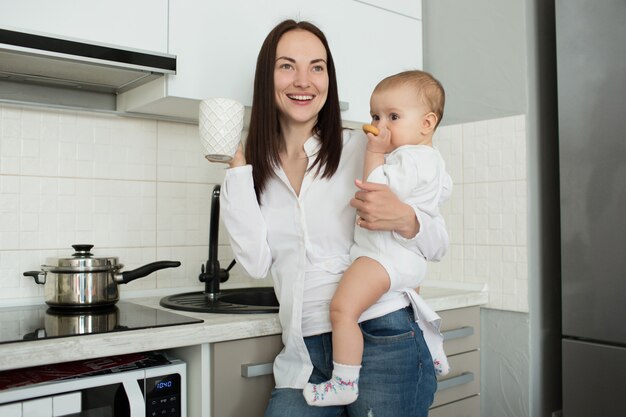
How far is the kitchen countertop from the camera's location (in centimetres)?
109

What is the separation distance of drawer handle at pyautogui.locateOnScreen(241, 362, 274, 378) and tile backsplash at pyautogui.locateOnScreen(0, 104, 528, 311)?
1.99 feet

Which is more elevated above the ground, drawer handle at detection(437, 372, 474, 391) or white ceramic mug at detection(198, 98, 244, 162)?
white ceramic mug at detection(198, 98, 244, 162)

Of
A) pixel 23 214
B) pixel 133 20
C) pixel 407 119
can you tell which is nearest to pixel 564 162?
pixel 407 119

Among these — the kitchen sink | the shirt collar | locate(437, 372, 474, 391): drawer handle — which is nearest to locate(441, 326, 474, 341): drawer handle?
locate(437, 372, 474, 391): drawer handle

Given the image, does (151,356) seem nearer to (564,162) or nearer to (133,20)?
(133,20)

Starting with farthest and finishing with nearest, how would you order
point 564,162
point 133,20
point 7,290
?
point 564,162
point 7,290
point 133,20

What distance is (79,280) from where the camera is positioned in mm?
1471

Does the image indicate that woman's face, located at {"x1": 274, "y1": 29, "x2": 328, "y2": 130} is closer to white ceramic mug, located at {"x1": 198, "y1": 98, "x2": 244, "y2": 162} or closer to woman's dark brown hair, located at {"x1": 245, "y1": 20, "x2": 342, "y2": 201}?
woman's dark brown hair, located at {"x1": 245, "y1": 20, "x2": 342, "y2": 201}

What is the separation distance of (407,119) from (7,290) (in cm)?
115

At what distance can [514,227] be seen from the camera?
6.23ft

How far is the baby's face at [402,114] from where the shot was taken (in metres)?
1.31

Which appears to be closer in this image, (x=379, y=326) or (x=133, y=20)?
(x=379, y=326)

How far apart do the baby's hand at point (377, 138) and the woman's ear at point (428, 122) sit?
8 centimetres

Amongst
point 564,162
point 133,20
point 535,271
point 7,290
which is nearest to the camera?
point 133,20
